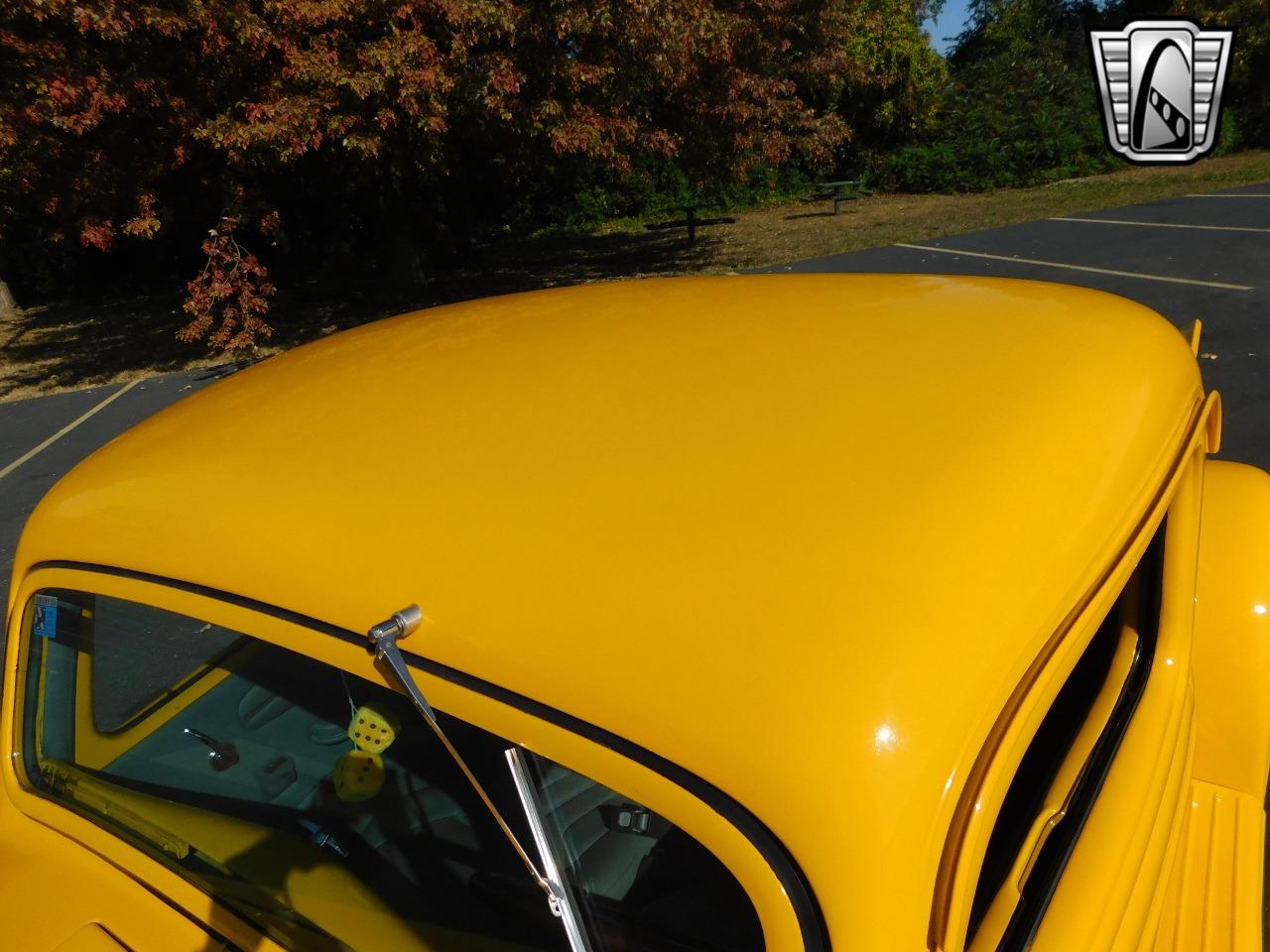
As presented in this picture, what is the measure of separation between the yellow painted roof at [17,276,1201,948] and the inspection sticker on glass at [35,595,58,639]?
7 centimetres

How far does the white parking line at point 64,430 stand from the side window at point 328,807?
22.8 ft

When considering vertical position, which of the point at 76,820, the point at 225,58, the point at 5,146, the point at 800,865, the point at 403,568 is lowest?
the point at 76,820

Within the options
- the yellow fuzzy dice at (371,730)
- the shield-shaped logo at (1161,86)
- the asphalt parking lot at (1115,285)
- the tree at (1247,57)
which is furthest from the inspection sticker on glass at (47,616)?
the tree at (1247,57)

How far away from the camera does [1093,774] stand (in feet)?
4.42

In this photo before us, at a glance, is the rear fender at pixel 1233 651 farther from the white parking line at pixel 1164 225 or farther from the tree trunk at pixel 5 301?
the tree trunk at pixel 5 301

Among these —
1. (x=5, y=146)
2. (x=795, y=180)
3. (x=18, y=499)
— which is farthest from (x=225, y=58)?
(x=795, y=180)

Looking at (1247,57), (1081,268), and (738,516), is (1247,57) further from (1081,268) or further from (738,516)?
(738,516)

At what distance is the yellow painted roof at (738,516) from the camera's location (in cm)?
88

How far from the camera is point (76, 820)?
1.59 meters

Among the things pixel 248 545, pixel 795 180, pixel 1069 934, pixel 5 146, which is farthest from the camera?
pixel 795 180

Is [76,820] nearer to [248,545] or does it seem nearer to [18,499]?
[248,545]

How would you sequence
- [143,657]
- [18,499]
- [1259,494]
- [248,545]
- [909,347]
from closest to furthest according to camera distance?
[248,545], [909,347], [143,657], [1259,494], [18,499]

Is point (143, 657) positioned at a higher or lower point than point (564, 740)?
lower

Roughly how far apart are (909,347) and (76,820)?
171 cm
